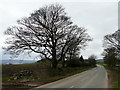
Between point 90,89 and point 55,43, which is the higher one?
point 55,43

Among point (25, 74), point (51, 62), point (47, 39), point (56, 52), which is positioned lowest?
point (25, 74)

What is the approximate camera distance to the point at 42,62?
31.6m

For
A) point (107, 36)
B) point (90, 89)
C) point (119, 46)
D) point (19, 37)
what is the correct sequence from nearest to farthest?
point (90, 89)
point (19, 37)
point (119, 46)
point (107, 36)

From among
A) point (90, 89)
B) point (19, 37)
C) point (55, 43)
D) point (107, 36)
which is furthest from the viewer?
point (107, 36)

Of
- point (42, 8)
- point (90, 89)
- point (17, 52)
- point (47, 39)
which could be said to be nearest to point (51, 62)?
point (47, 39)

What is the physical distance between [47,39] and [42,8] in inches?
243

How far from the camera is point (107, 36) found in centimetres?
4638

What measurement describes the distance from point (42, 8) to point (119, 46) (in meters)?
23.5

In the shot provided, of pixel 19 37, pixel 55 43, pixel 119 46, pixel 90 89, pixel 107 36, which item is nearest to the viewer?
pixel 90 89

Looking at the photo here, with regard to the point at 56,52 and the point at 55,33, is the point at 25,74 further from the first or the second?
the point at 55,33

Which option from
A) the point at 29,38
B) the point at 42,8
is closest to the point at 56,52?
the point at 29,38

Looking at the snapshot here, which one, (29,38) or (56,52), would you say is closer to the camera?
(29,38)

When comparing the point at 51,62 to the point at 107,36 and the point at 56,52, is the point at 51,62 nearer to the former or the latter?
the point at 56,52

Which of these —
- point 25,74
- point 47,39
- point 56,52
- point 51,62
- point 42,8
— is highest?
point 42,8
